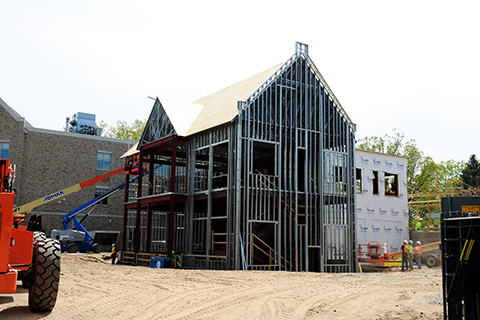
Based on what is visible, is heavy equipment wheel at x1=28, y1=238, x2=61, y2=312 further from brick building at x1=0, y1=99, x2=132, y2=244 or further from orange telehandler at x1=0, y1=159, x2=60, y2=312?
A: brick building at x1=0, y1=99, x2=132, y2=244

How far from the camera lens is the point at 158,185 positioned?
1272 inches

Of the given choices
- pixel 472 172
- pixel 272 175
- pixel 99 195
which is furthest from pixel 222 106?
pixel 472 172

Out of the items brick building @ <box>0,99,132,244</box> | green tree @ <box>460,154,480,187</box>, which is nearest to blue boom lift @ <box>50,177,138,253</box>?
brick building @ <box>0,99,132,244</box>

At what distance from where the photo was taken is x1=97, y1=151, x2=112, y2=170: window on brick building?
42.9 m

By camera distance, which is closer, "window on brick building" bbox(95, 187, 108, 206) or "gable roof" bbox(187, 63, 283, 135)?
"gable roof" bbox(187, 63, 283, 135)

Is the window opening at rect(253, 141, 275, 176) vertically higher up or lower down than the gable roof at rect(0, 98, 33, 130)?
lower down

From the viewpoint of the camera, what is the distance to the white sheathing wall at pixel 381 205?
108ft

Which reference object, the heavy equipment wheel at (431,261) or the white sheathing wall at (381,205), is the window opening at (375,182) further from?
the heavy equipment wheel at (431,261)

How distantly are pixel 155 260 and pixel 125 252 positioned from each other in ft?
16.5

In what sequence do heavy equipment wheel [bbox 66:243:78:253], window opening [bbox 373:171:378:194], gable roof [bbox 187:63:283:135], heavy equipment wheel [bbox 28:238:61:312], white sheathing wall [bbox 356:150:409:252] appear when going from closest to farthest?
1. heavy equipment wheel [bbox 28:238:61:312]
2. gable roof [bbox 187:63:283:135]
3. white sheathing wall [bbox 356:150:409:252]
4. heavy equipment wheel [bbox 66:243:78:253]
5. window opening [bbox 373:171:378:194]

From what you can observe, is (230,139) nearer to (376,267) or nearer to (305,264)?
(305,264)

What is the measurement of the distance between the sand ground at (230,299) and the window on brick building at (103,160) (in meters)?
27.6

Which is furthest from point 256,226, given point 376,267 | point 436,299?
point 436,299

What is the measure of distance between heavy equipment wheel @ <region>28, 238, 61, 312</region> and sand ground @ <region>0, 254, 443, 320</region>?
0.28 m
